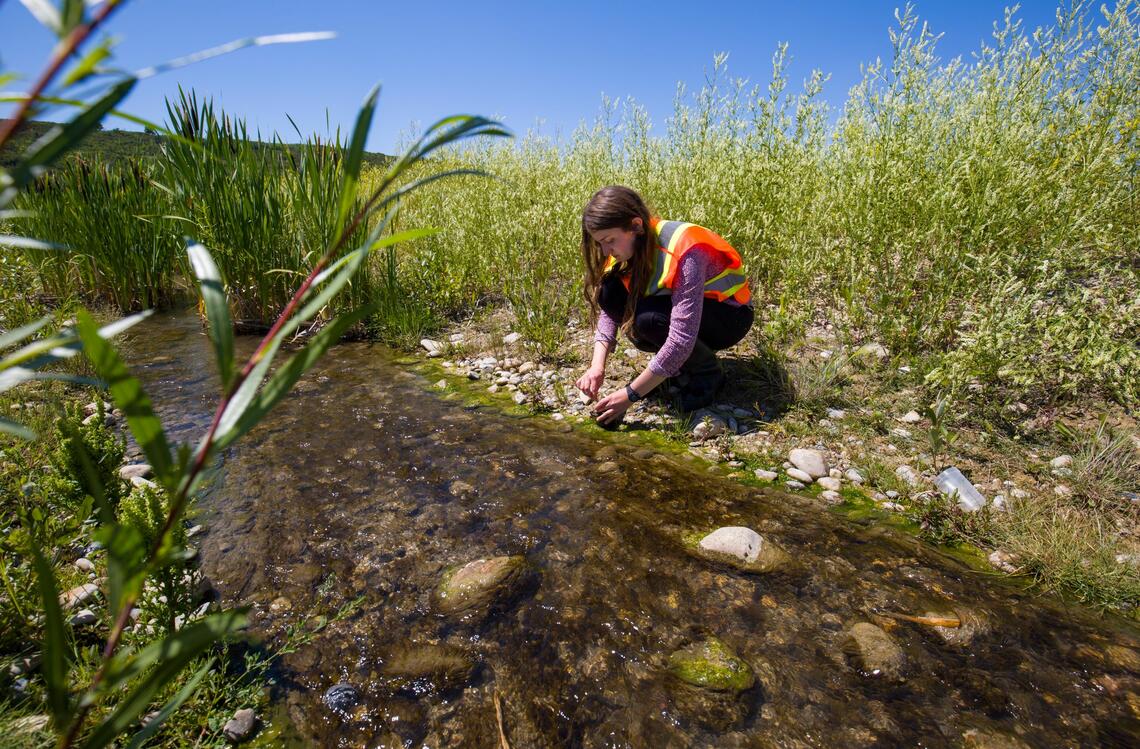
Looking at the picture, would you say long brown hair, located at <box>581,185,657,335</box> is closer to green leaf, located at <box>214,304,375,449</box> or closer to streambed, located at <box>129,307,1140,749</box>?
streambed, located at <box>129,307,1140,749</box>

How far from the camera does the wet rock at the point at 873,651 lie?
184 centimetres

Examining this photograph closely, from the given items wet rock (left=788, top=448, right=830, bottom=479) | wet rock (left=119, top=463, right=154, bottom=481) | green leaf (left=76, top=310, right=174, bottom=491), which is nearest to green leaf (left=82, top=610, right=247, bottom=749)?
green leaf (left=76, top=310, right=174, bottom=491)

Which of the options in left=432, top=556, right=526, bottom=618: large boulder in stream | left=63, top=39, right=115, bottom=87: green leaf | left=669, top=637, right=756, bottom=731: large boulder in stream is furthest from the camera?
left=432, top=556, right=526, bottom=618: large boulder in stream

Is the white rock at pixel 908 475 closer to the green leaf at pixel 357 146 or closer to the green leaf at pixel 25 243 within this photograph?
the green leaf at pixel 357 146

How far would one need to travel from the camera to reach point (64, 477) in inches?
72.2

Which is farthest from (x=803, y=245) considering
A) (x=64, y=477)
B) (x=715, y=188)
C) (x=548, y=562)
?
(x=64, y=477)

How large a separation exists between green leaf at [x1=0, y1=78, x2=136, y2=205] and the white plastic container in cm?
305

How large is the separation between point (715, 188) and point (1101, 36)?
2.40 metres

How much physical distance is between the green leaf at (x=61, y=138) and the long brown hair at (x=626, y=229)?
2730mm

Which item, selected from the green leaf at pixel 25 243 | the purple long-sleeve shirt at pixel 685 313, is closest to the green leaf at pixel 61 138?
the green leaf at pixel 25 243

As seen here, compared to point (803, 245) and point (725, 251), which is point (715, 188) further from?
Result: point (725, 251)

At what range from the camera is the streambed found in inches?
65.7

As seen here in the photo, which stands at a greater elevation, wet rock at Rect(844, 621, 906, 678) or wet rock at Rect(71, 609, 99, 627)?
wet rock at Rect(844, 621, 906, 678)

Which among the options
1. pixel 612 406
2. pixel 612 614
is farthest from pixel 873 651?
pixel 612 406
